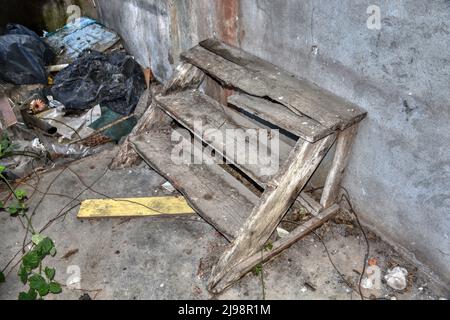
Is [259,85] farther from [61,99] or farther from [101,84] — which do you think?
[61,99]

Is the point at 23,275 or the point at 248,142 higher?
the point at 248,142

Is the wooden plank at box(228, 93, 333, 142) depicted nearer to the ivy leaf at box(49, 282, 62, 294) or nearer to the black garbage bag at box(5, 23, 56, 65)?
the ivy leaf at box(49, 282, 62, 294)

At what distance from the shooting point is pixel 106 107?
4.61 metres

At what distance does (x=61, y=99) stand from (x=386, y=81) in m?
3.89

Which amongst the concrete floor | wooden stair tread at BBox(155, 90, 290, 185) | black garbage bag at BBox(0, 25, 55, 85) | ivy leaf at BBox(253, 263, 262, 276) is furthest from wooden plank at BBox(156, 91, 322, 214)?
black garbage bag at BBox(0, 25, 55, 85)

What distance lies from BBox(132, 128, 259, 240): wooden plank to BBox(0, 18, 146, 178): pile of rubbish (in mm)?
962

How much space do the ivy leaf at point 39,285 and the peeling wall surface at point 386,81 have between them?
2.41m

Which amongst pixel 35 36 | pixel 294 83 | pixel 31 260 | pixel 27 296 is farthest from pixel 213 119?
pixel 35 36

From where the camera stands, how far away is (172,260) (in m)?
2.84

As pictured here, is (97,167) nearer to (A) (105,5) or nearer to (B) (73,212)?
(B) (73,212)

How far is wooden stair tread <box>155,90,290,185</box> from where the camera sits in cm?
275

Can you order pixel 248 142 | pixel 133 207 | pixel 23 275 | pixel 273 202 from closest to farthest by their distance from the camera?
pixel 273 202 < pixel 23 275 < pixel 248 142 < pixel 133 207
